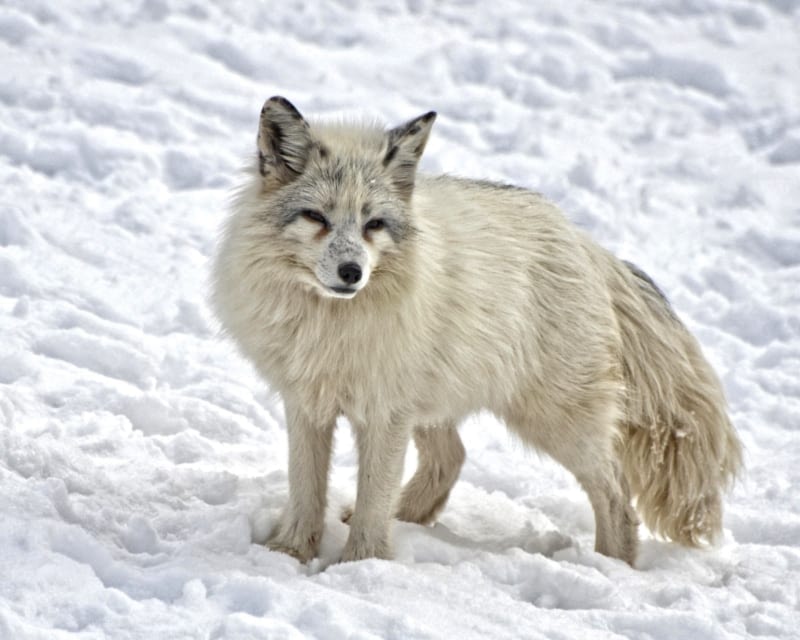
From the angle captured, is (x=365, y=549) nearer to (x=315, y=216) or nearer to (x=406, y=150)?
(x=315, y=216)

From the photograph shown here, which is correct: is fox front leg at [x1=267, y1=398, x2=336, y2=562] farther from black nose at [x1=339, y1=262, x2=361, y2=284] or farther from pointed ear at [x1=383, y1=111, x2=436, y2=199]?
pointed ear at [x1=383, y1=111, x2=436, y2=199]

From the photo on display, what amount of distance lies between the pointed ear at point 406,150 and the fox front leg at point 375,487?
1091mm

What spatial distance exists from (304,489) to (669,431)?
2001 millimetres

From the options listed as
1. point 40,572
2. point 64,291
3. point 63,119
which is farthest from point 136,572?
point 63,119

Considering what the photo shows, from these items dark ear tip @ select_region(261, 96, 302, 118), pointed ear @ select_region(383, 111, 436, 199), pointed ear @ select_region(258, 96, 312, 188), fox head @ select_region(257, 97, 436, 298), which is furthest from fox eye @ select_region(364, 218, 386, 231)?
dark ear tip @ select_region(261, 96, 302, 118)

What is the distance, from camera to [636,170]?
34.3 ft

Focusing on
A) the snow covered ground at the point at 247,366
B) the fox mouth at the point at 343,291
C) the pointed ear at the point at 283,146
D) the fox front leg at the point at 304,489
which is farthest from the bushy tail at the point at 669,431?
the pointed ear at the point at 283,146

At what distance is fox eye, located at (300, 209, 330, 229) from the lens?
16.2 feet

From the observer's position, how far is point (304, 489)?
549 centimetres

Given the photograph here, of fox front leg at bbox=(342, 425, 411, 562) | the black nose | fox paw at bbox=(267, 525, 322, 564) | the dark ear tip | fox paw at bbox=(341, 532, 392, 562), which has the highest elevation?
the dark ear tip

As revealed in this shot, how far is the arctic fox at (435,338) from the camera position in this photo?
5062mm

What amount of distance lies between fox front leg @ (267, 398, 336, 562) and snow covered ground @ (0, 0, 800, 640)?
0.15 metres

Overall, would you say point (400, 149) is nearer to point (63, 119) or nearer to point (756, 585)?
point (756, 585)

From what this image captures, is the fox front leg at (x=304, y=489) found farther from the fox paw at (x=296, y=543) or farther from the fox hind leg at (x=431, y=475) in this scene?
the fox hind leg at (x=431, y=475)
